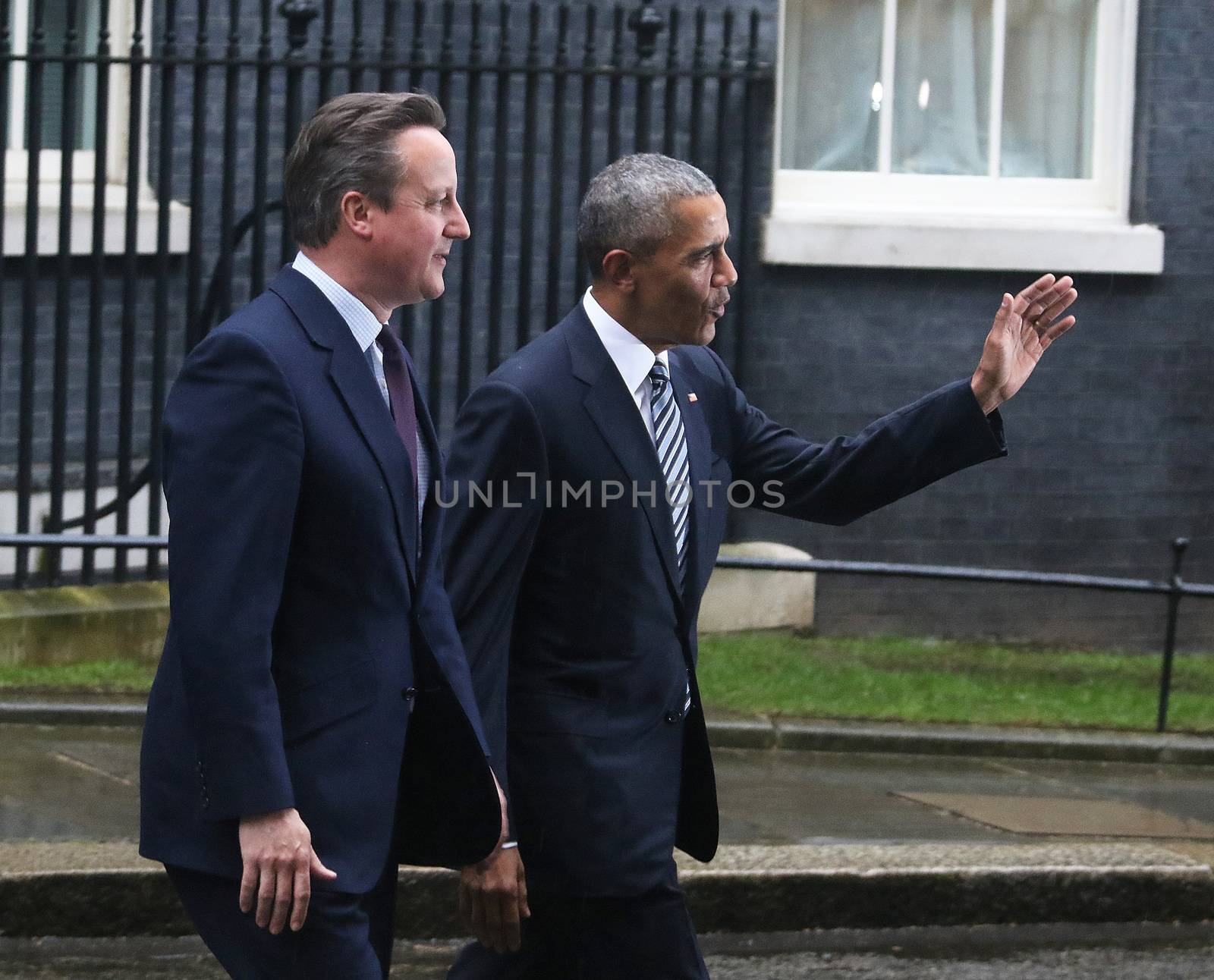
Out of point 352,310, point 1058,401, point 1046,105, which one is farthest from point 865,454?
point 1046,105

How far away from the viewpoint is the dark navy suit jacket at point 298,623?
2.70 metres

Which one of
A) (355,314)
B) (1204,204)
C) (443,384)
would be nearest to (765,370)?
A: (443,384)

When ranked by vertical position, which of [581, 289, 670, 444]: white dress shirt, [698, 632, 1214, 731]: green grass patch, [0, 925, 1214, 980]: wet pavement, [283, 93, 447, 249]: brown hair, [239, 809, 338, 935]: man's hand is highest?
[283, 93, 447, 249]: brown hair

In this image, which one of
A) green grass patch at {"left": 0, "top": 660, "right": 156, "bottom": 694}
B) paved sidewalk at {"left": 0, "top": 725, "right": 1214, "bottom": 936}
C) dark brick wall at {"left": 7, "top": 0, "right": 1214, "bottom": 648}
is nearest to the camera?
paved sidewalk at {"left": 0, "top": 725, "right": 1214, "bottom": 936}

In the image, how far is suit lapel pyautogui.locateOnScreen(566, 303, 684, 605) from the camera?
3490 mm

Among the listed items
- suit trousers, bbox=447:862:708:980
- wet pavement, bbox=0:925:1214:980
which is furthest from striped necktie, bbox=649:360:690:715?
wet pavement, bbox=0:925:1214:980

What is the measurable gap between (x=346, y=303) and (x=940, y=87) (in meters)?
7.37

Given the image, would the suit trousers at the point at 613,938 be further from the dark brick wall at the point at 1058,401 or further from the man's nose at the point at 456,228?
the dark brick wall at the point at 1058,401

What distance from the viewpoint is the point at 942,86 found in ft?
32.3

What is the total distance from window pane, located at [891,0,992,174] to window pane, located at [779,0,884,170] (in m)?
0.13

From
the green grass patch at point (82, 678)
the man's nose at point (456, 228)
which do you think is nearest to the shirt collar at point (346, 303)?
the man's nose at point (456, 228)

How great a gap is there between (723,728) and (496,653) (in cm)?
412

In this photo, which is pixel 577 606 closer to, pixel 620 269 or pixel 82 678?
pixel 620 269

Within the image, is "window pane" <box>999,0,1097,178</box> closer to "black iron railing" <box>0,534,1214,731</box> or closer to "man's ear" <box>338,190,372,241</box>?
"black iron railing" <box>0,534,1214,731</box>
